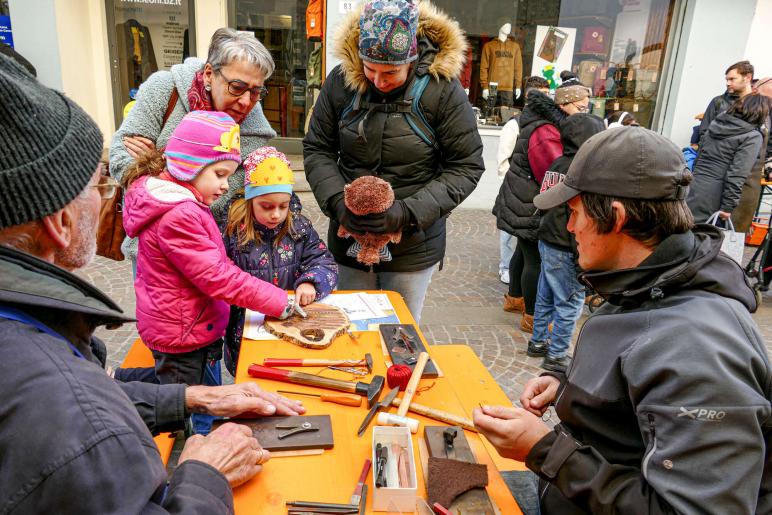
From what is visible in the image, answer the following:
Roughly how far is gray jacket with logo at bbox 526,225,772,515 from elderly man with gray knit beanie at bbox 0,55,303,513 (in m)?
0.93

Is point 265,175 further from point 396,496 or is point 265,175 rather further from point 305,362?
point 396,496

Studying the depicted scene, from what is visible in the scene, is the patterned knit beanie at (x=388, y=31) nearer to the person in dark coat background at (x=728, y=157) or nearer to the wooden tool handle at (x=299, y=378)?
the wooden tool handle at (x=299, y=378)

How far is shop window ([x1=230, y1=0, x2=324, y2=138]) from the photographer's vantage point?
8.82m

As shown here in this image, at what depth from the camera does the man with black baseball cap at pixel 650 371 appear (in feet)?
3.80

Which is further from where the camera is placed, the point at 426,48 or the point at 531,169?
the point at 531,169

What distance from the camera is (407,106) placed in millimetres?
2762

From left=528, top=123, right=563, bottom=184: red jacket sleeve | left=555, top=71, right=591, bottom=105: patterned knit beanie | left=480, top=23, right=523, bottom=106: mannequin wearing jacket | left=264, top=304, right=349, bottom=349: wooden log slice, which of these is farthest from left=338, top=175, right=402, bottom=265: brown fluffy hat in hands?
left=480, top=23, right=523, bottom=106: mannequin wearing jacket

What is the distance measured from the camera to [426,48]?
9.30 feet

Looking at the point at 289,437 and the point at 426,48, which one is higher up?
the point at 426,48

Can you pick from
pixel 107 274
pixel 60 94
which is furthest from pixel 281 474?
pixel 107 274

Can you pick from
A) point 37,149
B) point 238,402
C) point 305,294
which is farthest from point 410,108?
point 37,149

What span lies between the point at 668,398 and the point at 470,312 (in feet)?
13.0

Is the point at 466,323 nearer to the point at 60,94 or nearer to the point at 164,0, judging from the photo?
the point at 60,94

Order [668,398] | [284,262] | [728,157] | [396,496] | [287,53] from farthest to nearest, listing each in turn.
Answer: [287,53]
[728,157]
[284,262]
[396,496]
[668,398]
